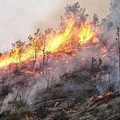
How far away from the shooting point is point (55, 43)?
104750mm

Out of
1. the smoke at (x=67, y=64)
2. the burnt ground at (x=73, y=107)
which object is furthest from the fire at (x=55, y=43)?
the burnt ground at (x=73, y=107)

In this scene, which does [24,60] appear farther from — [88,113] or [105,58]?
[88,113]

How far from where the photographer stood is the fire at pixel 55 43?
317ft

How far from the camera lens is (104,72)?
80000 millimetres

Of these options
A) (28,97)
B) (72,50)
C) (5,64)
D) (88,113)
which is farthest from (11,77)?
(88,113)

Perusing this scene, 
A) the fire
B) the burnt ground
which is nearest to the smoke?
the burnt ground

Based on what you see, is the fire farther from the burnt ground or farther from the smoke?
the burnt ground

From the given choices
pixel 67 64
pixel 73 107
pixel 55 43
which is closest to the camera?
pixel 73 107

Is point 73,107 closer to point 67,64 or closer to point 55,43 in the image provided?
point 67,64

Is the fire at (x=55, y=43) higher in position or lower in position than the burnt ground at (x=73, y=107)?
higher

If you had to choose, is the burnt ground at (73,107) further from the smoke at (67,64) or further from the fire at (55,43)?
the fire at (55,43)

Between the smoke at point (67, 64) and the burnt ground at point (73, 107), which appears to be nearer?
the burnt ground at point (73, 107)

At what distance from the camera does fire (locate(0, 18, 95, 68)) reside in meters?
96.6

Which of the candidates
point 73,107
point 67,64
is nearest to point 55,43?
point 67,64
